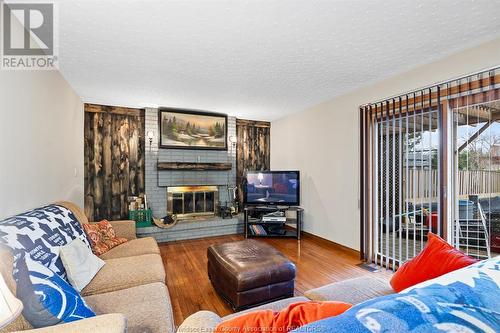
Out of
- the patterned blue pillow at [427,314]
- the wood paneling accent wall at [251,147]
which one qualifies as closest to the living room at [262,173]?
the patterned blue pillow at [427,314]

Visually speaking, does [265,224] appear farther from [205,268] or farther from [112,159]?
[112,159]

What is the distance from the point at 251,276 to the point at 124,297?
951 millimetres

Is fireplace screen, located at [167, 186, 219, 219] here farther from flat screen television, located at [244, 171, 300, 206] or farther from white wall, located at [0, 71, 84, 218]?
white wall, located at [0, 71, 84, 218]

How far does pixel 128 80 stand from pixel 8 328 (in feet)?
8.54

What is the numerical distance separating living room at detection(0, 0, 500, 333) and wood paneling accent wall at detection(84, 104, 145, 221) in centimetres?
3

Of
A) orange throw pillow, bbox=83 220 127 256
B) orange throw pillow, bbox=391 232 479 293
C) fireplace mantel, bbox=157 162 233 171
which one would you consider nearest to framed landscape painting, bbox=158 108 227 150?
fireplace mantel, bbox=157 162 233 171

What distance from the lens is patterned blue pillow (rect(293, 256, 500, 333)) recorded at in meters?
0.52

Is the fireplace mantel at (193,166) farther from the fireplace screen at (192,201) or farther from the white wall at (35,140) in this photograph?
the white wall at (35,140)

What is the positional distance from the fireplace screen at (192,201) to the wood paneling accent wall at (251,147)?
0.70 meters

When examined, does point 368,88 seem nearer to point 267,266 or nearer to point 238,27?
point 238,27

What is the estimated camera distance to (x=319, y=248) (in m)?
3.63

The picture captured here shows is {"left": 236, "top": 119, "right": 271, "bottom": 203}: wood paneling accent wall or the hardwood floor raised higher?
{"left": 236, "top": 119, "right": 271, "bottom": 203}: wood paneling accent wall

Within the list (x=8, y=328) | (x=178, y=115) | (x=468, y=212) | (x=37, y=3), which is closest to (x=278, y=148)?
(x=178, y=115)

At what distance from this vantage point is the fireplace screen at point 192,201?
4398 mm
